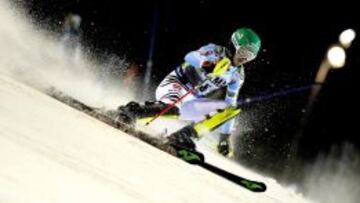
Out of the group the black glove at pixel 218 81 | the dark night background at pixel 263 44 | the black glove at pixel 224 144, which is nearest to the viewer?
the black glove at pixel 218 81

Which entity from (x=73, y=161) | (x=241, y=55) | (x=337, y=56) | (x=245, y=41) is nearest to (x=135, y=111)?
(x=241, y=55)

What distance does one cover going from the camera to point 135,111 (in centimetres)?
638

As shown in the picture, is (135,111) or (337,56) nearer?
(135,111)

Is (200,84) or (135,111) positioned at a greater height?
(200,84)

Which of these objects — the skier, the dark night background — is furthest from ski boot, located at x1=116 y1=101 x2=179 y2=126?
the dark night background

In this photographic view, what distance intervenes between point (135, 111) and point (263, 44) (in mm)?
7394

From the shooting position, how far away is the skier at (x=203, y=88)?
6.52 meters

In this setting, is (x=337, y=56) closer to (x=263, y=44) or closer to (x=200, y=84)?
(x=263, y=44)

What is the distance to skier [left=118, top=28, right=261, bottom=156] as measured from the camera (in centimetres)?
652

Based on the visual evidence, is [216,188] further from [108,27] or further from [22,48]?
[108,27]

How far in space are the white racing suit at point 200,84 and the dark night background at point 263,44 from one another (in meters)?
6.00

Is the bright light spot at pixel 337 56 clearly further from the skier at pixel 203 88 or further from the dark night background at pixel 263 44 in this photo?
the skier at pixel 203 88

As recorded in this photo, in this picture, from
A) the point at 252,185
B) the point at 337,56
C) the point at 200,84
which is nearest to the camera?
the point at 252,185

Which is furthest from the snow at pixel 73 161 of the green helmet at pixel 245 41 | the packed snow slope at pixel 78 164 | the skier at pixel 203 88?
the green helmet at pixel 245 41
